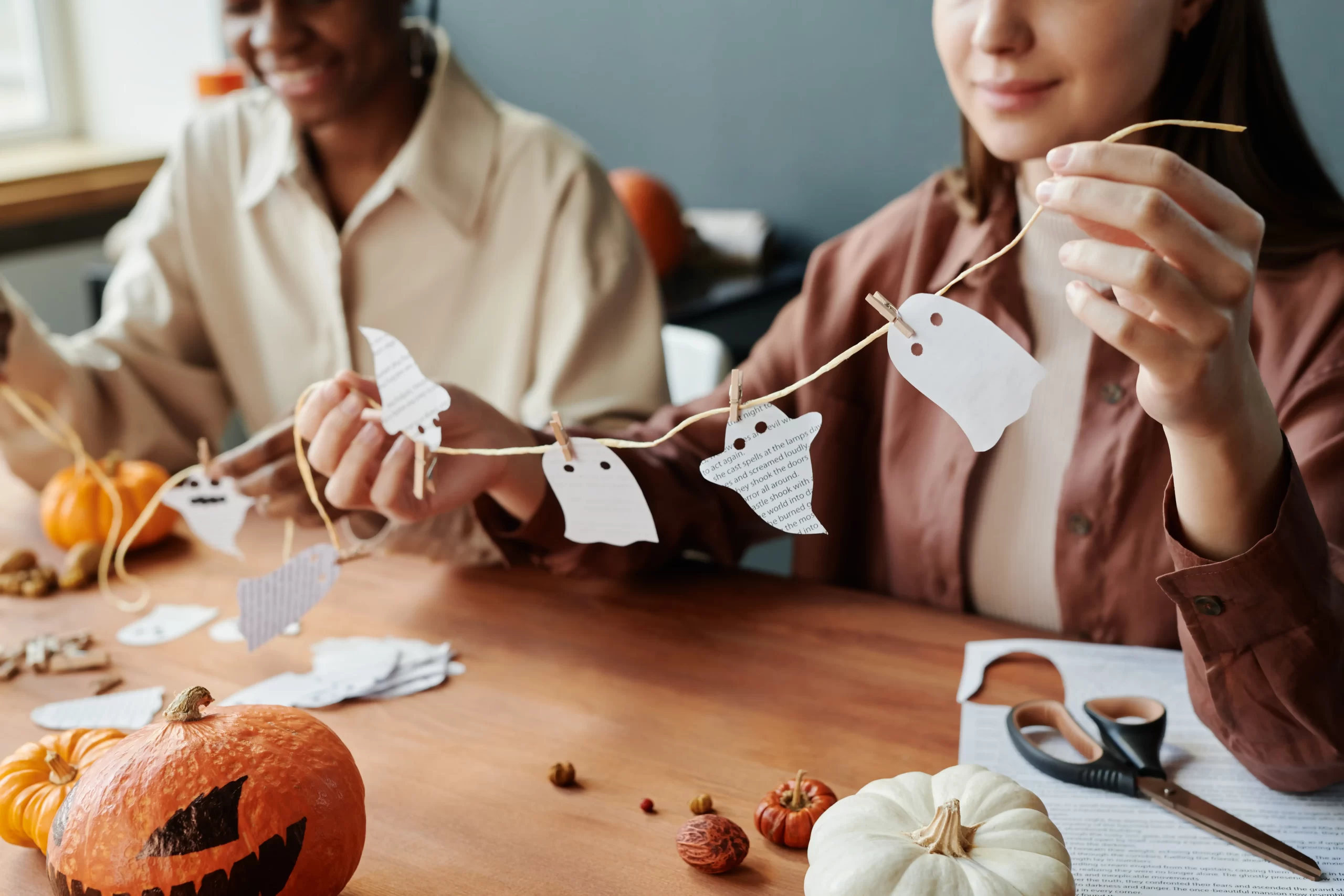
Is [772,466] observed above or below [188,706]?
above

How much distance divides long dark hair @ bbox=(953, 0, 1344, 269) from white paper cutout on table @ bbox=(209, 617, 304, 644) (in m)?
0.96

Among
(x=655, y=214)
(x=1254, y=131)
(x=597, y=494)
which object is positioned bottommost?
(x=655, y=214)

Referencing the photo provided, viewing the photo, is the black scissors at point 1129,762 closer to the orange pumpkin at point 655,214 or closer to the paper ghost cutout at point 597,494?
the paper ghost cutout at point 597,494

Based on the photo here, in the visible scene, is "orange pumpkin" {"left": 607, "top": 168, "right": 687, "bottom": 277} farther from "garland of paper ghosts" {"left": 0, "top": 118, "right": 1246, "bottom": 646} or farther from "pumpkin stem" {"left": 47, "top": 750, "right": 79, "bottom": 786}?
"pumpkin stem" {"left": 47, "top": 750, "right": 79, "bottom": 786}

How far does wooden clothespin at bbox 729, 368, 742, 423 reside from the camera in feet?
2.38

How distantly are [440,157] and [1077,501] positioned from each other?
0.95 metres

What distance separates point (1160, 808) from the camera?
0.84 m

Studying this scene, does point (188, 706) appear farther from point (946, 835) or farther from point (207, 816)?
point (946, 835)

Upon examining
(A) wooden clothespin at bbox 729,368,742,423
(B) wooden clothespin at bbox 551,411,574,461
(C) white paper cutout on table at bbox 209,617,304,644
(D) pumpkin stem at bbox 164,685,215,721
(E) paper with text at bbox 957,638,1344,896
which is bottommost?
(C) white paper cutout on table at bbox 209,617,304,644

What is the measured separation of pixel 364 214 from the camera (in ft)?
5.25

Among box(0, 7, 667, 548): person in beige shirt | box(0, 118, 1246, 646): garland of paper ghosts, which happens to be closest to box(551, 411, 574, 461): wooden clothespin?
box(0, 118, 1246, 646): garland of paper ghosts

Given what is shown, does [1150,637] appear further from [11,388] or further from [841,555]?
[11,388]

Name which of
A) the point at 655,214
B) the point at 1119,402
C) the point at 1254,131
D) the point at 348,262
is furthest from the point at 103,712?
the point at 655,214

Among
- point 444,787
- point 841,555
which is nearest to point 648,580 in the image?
point 841,555
